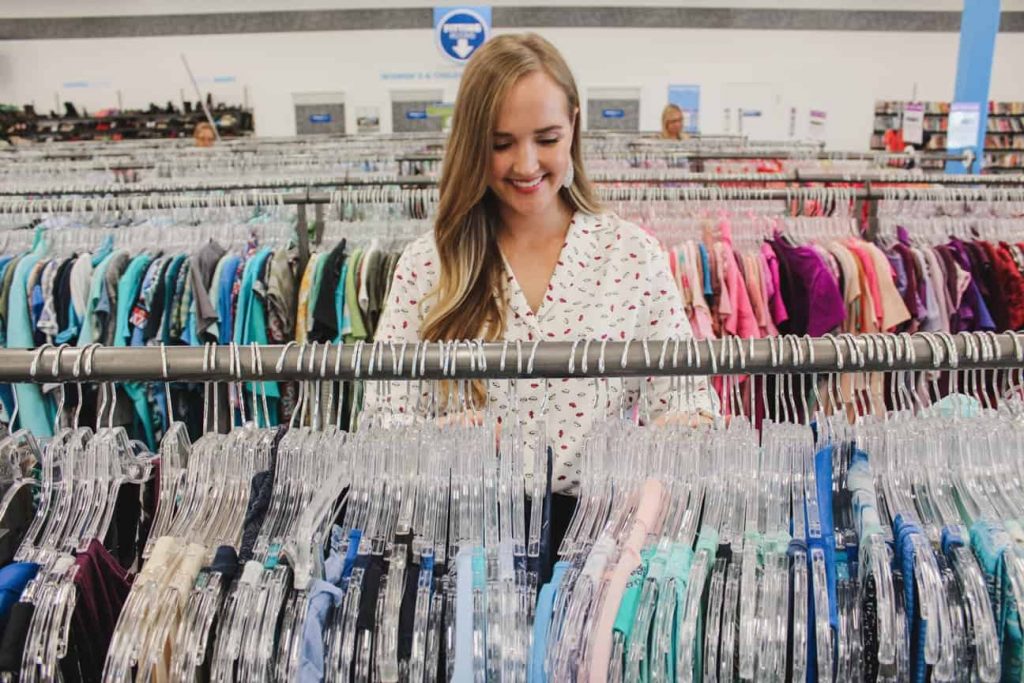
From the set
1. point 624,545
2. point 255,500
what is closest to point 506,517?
point 624,545

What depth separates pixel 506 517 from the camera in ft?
3.63

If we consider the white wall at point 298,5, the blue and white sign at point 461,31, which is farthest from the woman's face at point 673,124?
the white wall at point 298,5

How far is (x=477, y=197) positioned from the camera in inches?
60.2

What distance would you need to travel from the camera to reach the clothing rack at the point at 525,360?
1011mm

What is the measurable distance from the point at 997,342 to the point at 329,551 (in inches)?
38.4

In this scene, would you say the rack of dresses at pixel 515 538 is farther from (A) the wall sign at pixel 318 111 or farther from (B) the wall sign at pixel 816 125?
(A) the wall sign at pixel 318 111

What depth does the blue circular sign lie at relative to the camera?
23.9ft

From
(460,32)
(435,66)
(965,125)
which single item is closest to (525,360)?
(965,125)

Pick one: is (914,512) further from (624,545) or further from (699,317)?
(699,317)

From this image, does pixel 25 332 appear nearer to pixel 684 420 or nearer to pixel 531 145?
pixel 531 145

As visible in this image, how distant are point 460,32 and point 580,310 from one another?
254 inches

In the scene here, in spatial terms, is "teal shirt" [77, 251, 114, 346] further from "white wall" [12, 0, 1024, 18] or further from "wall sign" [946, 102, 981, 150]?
"white wall" [12, 0, 1024, 18]

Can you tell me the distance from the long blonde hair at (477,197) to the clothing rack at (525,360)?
48 centimetres

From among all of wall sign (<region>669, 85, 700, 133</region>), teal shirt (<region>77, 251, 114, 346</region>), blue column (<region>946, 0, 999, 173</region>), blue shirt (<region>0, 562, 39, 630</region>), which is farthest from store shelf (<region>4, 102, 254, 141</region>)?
blue shirt (<region>0, 562, 39, 630</region>)
